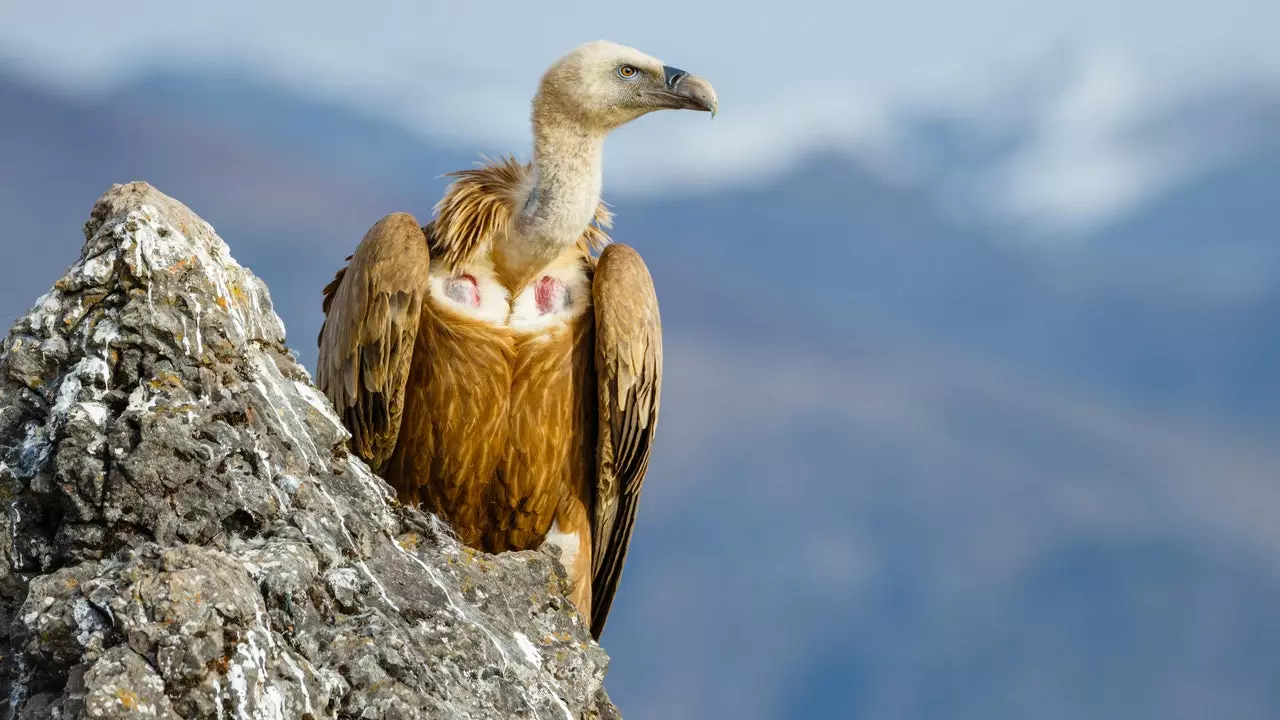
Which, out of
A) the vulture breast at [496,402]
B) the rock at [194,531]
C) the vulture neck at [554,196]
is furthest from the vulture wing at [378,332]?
the rock at [194,531]

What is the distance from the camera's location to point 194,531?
4145 millimetres

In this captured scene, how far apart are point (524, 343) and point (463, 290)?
389 mm

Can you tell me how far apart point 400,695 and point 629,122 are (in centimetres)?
380

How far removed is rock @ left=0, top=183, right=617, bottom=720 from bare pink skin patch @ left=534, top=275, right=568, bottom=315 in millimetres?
2194

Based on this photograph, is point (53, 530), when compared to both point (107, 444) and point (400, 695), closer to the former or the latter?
point (107, 444)

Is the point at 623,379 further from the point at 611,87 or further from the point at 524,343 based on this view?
the point at 611,87

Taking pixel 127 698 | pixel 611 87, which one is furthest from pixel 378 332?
pixel 127 698

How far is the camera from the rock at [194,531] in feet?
12.0

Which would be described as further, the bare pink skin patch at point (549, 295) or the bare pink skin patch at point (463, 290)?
the bare pink skin patch at point (549, 295)

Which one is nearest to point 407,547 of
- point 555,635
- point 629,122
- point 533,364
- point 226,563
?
point 555,635

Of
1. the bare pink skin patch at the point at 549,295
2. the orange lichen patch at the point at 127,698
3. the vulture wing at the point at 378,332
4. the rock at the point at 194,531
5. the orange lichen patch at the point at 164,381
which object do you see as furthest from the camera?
the bare pink skin patch at the point at 549,295

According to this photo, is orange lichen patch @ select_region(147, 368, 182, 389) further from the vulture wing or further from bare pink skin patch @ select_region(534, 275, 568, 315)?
bare pink skin patch @ select_region(534, 275, 568, 315)

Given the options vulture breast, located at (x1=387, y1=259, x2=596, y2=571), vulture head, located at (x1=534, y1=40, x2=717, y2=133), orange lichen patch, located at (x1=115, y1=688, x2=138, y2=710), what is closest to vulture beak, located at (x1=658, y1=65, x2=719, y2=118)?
vulture head, located at (x1=534, y1=40, x2=717, y2=133)

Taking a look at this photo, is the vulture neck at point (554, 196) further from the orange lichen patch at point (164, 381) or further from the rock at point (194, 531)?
the orange lichen patch at point (164, 381)
